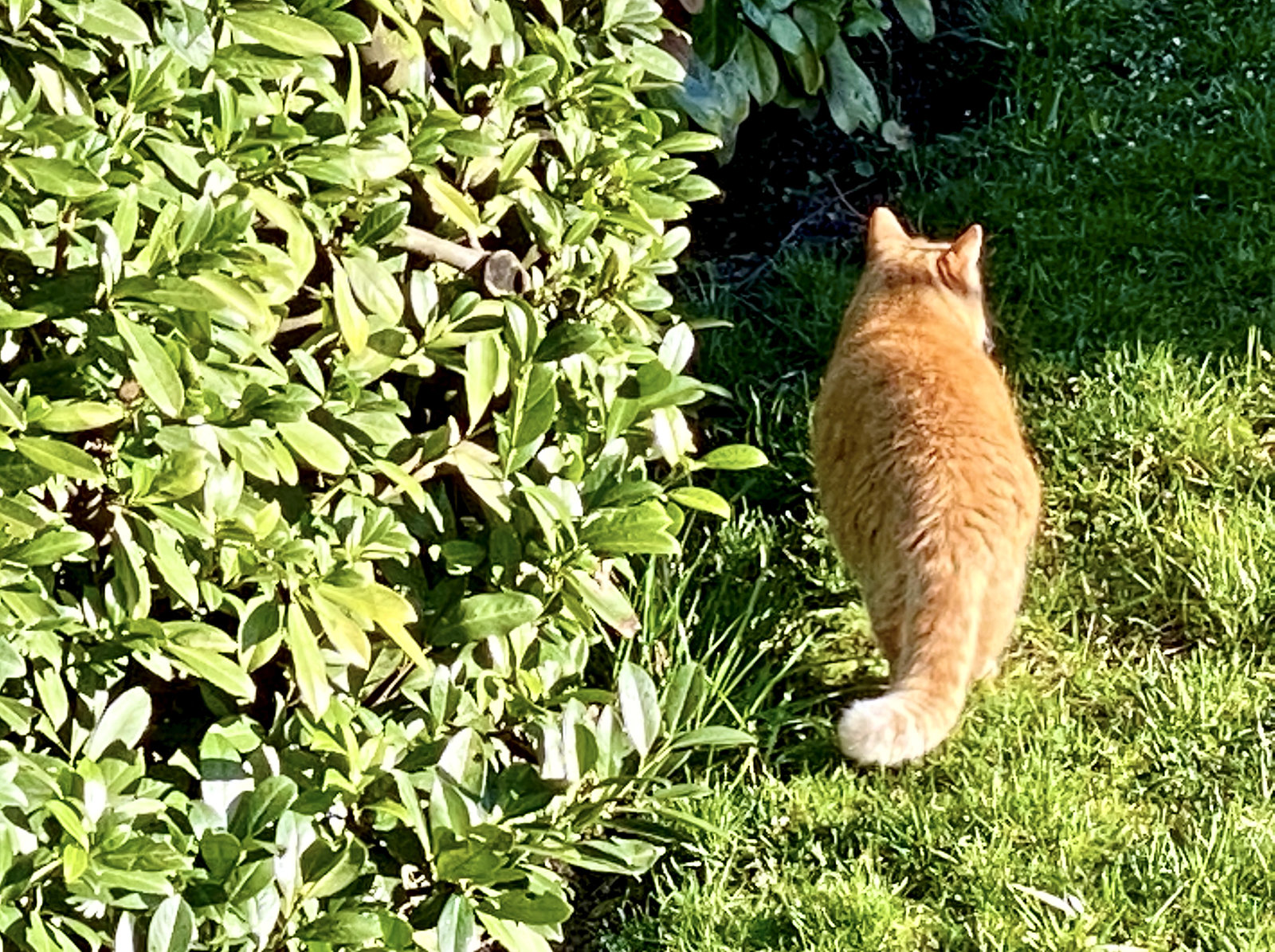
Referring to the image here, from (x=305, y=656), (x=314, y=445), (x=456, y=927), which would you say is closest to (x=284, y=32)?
(x=314, y=445)

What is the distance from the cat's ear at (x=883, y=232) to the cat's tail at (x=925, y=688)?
1.12 meters

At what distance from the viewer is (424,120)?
236 centimetres

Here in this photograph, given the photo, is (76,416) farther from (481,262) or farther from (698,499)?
(698,499)

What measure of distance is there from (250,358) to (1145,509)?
6.55 feet

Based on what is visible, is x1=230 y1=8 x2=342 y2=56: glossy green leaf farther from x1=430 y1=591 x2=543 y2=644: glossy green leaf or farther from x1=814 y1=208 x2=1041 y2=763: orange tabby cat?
x1=814 y1=208 x2=1041 y2=763: orange tabby cat

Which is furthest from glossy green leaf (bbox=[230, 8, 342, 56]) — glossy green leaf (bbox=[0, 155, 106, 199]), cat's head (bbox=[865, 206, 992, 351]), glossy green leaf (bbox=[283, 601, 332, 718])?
cat's head (bbox=[865, 206, 992, 351])

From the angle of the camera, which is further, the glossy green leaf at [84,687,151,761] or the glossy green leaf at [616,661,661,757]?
the glossy green leaf at [616,661,661,757]

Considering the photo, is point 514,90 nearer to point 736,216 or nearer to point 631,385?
point 631,385

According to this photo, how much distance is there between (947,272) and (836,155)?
1191 millimetres

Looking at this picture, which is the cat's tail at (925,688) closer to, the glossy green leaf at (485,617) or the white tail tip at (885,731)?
the white tail tip at (885,731)

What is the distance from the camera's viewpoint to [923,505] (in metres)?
2.87

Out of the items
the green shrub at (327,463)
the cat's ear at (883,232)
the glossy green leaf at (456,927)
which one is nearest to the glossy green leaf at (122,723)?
the green shrub at (327,463)

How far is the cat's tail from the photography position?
2.64 m

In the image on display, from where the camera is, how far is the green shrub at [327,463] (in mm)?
1911
